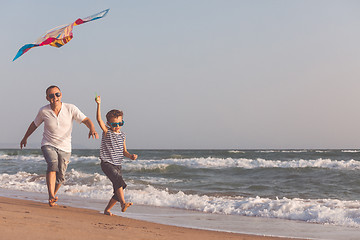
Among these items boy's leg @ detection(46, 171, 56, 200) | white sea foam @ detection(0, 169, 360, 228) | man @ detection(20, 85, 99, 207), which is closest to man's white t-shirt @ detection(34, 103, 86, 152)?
man @ detection(20, 85, 99, 207)

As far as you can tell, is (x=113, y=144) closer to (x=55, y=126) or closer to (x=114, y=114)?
(x=114, y=114)

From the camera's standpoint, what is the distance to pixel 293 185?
38.7 feet

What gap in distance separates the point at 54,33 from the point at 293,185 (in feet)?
27.8

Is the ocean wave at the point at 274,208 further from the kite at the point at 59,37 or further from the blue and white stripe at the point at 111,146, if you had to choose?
the kite at the point at 59,37

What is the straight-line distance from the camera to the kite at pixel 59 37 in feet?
18.6

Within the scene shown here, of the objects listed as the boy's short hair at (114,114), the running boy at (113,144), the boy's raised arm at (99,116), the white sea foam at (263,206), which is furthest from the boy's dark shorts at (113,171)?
the white sea foam at (263,206)

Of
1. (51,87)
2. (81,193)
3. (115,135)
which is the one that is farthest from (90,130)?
(81,193)

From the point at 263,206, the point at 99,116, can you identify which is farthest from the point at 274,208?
the point at 99,116

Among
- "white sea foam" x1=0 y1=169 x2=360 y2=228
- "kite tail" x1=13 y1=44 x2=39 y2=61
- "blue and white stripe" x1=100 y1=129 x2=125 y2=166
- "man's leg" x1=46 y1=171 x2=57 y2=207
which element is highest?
"kite tail" x1=13 y1=44 x2=39 y2=61

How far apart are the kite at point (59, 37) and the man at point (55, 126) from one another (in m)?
0.78

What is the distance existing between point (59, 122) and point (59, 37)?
4.25ft

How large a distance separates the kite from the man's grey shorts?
55.7 inches

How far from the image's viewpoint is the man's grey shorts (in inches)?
209

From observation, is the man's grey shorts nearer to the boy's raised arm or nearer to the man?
the man
